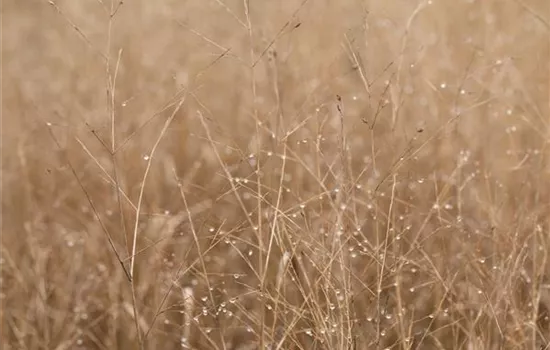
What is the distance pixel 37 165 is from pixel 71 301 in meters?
0.59

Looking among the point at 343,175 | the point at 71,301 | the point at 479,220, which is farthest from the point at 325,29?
the point at 343,175

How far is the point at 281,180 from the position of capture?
42.1 inches

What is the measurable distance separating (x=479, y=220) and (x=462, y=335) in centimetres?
26

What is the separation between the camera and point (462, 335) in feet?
4.77

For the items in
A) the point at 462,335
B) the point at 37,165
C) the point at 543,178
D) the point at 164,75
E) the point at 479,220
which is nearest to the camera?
the point at 462,335

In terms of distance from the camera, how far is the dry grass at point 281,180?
3.79ft

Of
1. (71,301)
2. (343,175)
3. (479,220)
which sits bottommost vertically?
(71,301)

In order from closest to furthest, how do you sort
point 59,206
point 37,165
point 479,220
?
point 479,220 → point 59,206 → point 37,165

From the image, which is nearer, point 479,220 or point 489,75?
point 479,220

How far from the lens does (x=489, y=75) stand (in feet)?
7.25

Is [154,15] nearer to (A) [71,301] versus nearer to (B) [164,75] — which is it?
(B) [164,75]

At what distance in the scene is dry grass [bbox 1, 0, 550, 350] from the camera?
115cm

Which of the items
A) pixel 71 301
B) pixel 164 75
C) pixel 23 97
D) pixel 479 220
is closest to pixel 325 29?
pixel 164 75

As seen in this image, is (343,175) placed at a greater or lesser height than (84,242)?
greater
